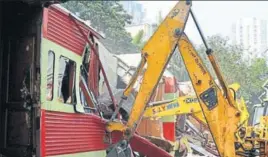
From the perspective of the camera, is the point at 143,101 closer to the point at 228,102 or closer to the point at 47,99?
the point at 228,102

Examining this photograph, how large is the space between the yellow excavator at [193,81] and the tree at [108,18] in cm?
1900

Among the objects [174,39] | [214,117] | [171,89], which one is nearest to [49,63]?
[174,39]

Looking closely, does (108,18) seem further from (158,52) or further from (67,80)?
(67,80)

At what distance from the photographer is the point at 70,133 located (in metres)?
5.26

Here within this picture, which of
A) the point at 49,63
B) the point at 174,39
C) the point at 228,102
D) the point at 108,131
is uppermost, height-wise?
the point at 174,39

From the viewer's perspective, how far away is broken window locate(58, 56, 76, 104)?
212 inches

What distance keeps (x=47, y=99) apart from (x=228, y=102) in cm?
260

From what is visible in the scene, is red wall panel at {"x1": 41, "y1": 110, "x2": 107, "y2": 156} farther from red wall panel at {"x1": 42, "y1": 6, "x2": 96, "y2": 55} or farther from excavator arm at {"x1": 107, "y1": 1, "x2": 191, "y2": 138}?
red wall panel at {"x1": 42, "y1": 6, "x2": 96, "y2": 55}

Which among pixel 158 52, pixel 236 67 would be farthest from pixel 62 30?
pixel 236 67

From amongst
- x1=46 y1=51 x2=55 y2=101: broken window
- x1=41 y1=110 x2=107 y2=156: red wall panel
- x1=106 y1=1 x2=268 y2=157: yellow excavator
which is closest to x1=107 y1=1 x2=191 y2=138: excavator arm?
x1=106 y1=1 x2=268 y2=157: yellow excavator

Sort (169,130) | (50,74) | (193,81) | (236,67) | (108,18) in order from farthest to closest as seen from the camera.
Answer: (108,18) → (236,67) → (169,130) → (193,81) → (50,74)

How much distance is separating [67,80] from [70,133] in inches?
29.4

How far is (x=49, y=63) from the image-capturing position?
4.83 meters

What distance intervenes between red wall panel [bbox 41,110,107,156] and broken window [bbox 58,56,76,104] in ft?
0.78
